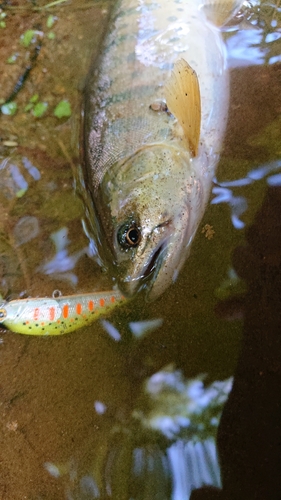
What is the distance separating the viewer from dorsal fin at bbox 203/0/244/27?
9.46 feet

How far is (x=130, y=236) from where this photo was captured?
7.64 ft

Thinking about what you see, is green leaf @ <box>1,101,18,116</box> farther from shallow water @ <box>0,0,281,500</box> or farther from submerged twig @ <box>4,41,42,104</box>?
shallow water @ <box>0,0,281,500</box>

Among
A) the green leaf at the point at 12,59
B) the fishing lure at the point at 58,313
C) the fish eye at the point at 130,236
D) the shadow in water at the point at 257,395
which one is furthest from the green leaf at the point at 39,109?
the shadow in water at the point at 257,395

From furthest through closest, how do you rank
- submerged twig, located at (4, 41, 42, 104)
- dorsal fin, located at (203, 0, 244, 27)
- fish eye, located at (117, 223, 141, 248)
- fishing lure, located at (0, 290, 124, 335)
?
submerged twig, located at (4, 41, 42, 104) < dorsal fin, located at (203, 0, 244, 27) < fishing lure, located at (0, 290, 124, 335) < fish eye, located at (117, 223, 141, 248)

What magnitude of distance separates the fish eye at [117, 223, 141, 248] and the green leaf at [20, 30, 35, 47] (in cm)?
190

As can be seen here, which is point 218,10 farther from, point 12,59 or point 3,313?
point 3,313

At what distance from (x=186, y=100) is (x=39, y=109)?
1.23 meters

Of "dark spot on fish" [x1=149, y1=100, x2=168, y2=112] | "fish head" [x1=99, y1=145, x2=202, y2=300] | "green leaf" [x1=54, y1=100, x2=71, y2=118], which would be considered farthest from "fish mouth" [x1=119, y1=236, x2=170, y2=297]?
"green leaf" [x1=54, y1=100, x2=71, y2=118]

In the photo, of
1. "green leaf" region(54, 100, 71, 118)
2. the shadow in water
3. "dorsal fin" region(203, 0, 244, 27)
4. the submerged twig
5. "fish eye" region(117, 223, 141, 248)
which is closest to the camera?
the shadow in water

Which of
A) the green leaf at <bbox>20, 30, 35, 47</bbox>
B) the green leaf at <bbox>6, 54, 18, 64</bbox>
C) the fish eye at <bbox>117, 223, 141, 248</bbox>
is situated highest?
the green leaf at <bbox>20, 30, 35, 47</bbox>

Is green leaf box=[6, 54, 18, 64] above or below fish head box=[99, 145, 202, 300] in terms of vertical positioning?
above

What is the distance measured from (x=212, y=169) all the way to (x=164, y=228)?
58 centimetres

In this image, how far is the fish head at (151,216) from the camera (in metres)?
2.33

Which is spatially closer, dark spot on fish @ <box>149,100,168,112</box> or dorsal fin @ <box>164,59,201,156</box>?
dorsal fin @ <box>164,59,201,156</box>
